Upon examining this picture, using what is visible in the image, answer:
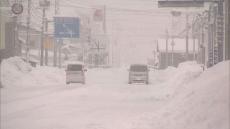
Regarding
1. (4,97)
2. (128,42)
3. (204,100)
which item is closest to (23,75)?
(4,97)

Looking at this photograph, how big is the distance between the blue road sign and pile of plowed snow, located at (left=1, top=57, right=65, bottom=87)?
3614 mm

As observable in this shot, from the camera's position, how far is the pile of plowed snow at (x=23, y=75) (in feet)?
100

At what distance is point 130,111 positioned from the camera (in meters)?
16.3

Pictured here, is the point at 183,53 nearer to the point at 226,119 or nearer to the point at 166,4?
the point at 166,4

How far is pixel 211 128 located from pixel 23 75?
2649cm

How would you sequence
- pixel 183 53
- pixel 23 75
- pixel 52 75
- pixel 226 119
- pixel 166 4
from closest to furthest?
pixel 226 119
pixel 166 4
pixel 23 75
pixel 52 75
pixel 183 53

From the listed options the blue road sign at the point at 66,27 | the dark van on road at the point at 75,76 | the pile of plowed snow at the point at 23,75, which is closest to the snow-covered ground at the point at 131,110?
the pile of plowed snow at the point at 23,75

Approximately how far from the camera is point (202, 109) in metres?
10.1

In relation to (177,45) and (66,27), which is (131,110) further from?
(177,45)

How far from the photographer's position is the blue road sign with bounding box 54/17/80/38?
40.1 m

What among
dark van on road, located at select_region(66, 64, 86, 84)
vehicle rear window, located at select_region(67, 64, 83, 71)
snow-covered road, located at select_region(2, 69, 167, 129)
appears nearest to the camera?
snow-covered road, located at select_region(2, 69, 167, 129)

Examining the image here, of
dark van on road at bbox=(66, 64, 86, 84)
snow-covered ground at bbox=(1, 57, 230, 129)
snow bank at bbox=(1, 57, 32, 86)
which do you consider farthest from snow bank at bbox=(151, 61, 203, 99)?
snow bank at bbox=(1, 57, 32, 86)

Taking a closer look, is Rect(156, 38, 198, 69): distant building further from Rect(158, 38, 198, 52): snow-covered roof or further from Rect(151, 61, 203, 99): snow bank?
Rect(151, 61, 203, 99): snow bank

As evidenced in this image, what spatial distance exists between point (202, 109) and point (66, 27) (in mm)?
31294
